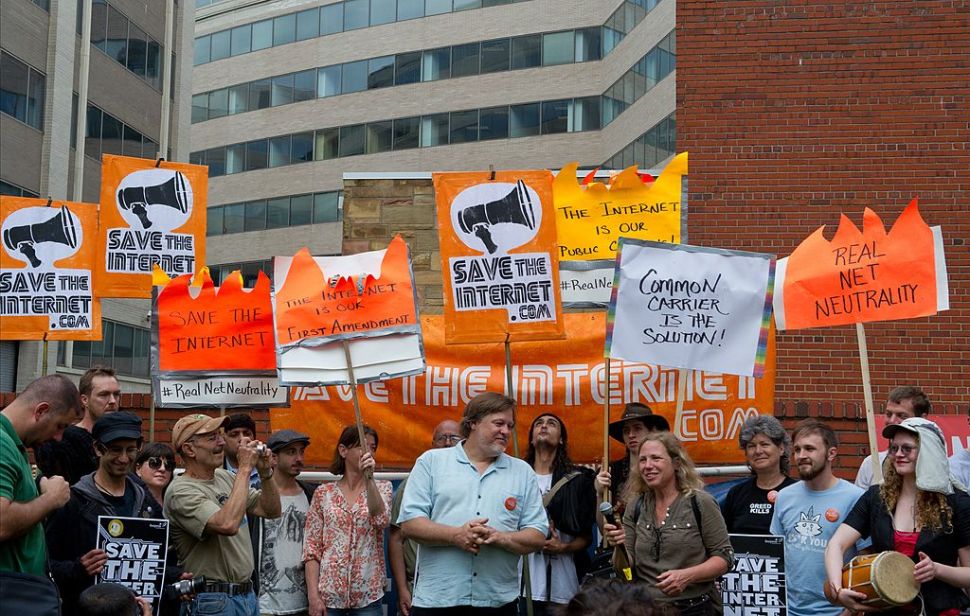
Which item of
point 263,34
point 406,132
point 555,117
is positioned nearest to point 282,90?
point 263,34

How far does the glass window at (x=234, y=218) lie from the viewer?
5772 cm

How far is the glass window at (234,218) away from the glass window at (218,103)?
498 centimetres

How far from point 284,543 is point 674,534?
2783 mm

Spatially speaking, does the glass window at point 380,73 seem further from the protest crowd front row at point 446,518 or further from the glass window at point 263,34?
the protest crowd front row at point 446,518

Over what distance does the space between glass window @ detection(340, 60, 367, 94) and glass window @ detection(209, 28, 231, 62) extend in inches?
342

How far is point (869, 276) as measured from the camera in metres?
7.98

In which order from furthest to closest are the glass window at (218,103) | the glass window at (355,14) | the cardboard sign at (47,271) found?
1. the glass window at (218,103)
2. the glass window at (355,14)
3. the cardboard sign at (47,271)

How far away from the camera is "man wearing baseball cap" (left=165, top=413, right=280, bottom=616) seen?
22.3 ft

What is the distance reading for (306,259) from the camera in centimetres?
836

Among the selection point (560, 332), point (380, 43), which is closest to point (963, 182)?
point (560, 332)

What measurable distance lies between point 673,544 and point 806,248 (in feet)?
9.95

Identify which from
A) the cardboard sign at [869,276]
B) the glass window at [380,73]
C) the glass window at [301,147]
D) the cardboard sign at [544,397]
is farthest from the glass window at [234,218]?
the cardboard sign at [869,276]

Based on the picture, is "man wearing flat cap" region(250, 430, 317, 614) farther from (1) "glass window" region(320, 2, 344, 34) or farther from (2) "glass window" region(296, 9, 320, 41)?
(2) "glass window" region(296, 9, 320, 41)

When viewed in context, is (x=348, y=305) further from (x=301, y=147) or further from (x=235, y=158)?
(x=235, y=158)
